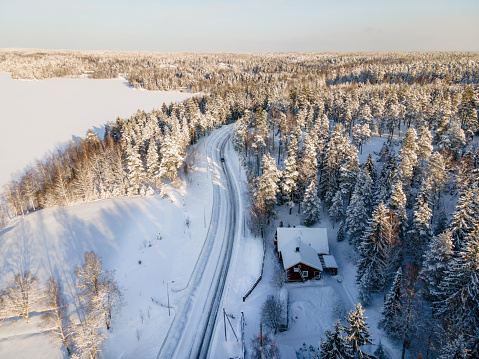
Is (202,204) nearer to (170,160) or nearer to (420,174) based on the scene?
(170,160)

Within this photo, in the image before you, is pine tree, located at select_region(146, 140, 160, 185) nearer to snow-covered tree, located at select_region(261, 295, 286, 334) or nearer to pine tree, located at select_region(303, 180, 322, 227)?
pine tree, located at select_region(303, 180, 322, 227)

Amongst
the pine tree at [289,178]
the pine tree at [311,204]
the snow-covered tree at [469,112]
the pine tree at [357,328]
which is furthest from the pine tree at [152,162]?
the snow-covered tree at [469,112]

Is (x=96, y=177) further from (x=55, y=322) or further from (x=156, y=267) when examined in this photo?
(x=55, y=322)

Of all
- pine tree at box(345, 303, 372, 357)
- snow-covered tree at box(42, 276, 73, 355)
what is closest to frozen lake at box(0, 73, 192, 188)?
snow-covered tree at box(42, 276, 73, 355)

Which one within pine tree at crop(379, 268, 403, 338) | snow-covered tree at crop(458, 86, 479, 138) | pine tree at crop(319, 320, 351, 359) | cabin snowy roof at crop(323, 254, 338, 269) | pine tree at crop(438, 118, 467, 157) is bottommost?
cabin snowy roof at crop(323, 254, 338, 269)

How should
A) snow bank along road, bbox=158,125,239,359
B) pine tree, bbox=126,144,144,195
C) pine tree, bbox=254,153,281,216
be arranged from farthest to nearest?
pine tree, bbox=126,144,144,195 → pine tree, bbox=254,153,281,216 → snow bank along road, bbox=158,125,239,359

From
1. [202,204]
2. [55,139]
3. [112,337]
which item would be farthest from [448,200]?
[55,139]

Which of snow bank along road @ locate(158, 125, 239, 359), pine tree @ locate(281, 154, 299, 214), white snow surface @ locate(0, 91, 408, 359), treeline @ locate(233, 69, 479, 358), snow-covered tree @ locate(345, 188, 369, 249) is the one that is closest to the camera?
treeline @ locate(233, 69, 479, 358)
